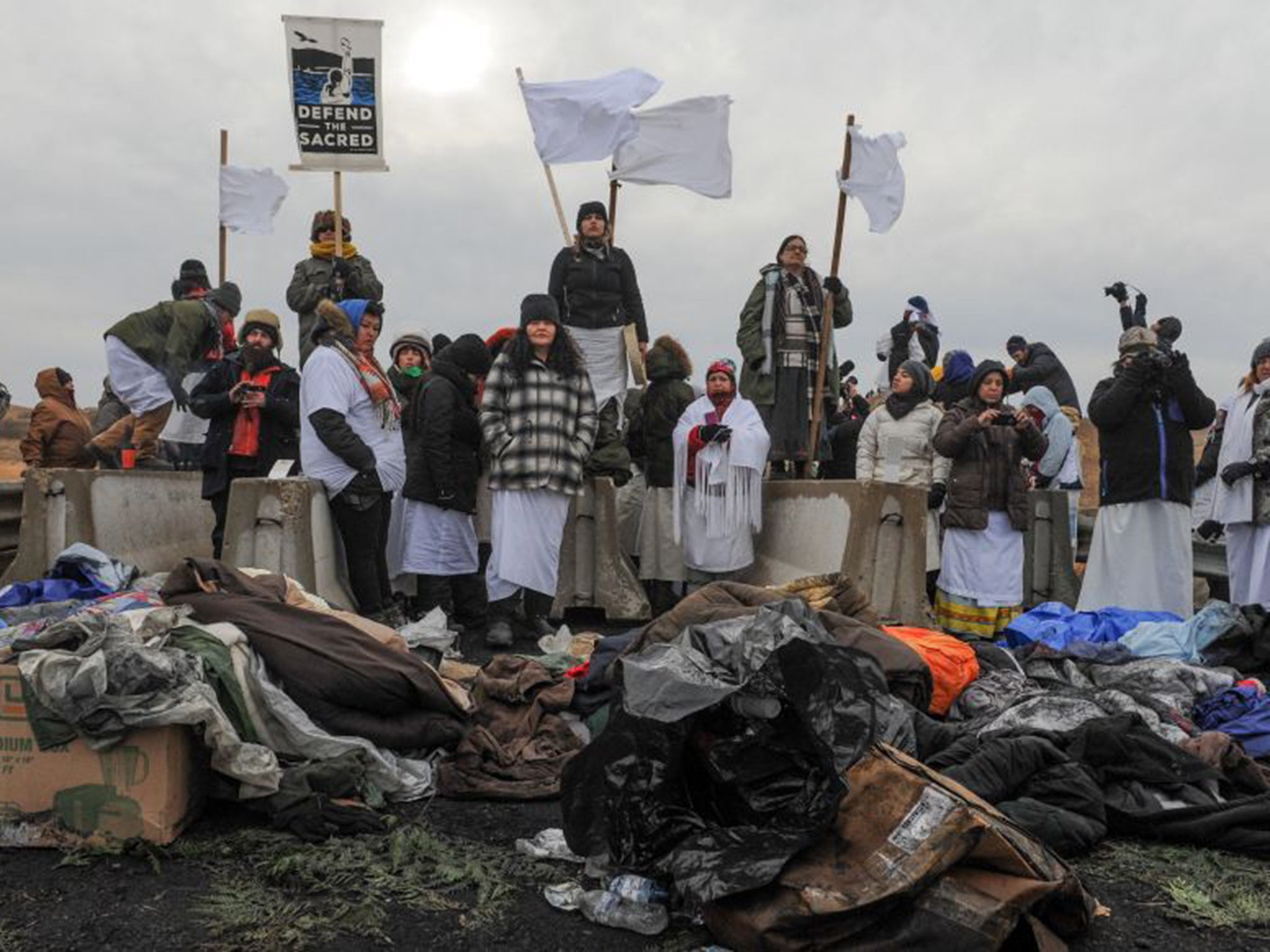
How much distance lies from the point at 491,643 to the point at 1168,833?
13.6 ft

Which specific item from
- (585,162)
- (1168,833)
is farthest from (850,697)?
(585,162)

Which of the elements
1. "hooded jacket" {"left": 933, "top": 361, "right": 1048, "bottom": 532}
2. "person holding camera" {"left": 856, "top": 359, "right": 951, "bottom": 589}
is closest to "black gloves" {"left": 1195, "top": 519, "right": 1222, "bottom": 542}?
"hooded jacket" {"left": 933, "top": 361, "right": 1048, "bottom": 532}

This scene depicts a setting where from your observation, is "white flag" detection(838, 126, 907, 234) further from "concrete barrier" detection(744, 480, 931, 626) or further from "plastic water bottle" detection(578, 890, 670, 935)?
"plastic water bottle" detection(578, 890, 670, 935)

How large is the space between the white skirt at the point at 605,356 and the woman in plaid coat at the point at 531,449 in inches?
78.1

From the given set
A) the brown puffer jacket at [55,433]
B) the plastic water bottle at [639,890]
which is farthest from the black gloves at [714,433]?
the brown puffer jacket at [55,433]

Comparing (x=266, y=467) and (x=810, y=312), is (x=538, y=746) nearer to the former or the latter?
(x=266, y=467)

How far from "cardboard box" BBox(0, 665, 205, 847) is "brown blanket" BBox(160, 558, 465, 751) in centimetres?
67

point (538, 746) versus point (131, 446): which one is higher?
point (131, 446)

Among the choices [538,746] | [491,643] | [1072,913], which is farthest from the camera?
[491,643]

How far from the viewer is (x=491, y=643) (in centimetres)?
674

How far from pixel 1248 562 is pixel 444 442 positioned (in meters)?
5.81

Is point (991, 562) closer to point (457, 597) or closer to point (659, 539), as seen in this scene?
point (659, 539)

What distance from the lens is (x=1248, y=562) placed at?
7.46 metres

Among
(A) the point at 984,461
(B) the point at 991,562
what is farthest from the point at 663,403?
(B) the point at 991,562
